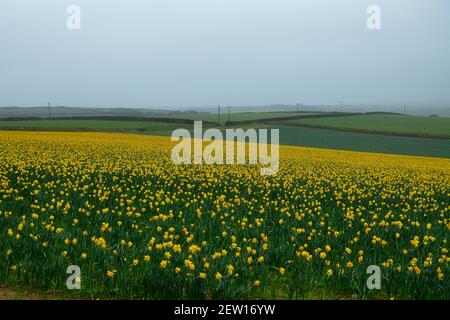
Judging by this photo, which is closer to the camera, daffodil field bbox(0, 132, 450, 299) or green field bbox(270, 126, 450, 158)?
daffodil field bbox(0, 132, 450, 299)

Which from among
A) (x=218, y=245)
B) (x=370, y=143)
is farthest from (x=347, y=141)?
(x=218, y=245)

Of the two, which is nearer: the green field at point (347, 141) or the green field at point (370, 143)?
the green field at point (370, 143)

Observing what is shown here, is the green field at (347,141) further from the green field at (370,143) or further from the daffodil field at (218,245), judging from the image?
the daffodil field at (218,245)

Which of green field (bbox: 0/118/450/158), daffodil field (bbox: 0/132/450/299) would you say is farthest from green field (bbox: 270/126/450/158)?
daffodil field (bbox: 0/132/450/299)

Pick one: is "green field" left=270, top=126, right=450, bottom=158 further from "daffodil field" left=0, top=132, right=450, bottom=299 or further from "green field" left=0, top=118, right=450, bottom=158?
"daffodil field" left=0, top=132, right=450, bottom=299

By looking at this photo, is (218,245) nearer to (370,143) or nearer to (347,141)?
(370,143)

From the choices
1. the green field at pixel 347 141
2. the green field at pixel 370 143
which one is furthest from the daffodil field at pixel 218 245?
the green field at pixel 347 141

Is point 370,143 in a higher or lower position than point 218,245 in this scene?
lower

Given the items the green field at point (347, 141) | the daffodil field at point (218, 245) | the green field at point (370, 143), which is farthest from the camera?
the green field at point (347, 141)

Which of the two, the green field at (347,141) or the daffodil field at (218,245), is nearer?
the daffodil field at (218,245)

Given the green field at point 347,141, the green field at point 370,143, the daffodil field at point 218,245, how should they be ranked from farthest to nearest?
the green field at point 347,141
the green field at point 370,143
the daffodil field at point 218,245
